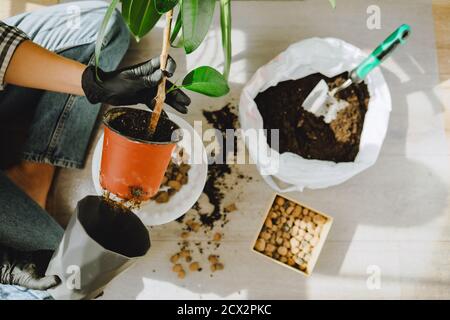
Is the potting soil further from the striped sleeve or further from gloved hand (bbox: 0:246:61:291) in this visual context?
gloved hand (bbox: 0:246:61:291)

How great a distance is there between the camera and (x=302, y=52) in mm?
959

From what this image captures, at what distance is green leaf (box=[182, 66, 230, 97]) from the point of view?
62 cm

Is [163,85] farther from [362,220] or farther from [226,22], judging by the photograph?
[362,220]

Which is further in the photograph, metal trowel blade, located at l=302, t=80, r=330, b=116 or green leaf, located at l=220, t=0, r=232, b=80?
metal trowel blade, located at l=302, t=80, r=330, b=116

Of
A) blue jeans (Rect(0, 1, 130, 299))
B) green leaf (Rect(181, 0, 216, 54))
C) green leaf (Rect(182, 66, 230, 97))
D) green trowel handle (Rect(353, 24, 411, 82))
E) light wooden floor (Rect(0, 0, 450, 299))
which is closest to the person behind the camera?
green leaf (Rect(181, 0, 216, 54))

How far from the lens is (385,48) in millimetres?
788

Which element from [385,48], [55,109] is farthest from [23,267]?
[385,48]

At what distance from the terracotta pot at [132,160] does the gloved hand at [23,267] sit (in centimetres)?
24

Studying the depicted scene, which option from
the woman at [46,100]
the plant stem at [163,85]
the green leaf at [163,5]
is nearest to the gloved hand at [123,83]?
the woman at [46,100]

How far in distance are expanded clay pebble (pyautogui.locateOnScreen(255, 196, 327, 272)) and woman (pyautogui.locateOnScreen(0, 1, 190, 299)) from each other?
34 centimetres

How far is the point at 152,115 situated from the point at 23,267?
0.44m

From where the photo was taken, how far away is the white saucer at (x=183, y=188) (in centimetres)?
91

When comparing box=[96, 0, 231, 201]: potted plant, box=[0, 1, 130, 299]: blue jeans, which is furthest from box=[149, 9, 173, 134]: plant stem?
box=[0, 1, 130, 299]: blue jeans
